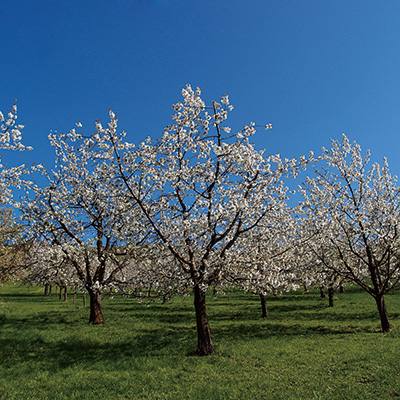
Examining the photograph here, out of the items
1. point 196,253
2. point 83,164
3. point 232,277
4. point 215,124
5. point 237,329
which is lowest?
point 237,329

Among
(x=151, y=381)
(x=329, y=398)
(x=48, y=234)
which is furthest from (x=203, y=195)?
(x=48, y=234)

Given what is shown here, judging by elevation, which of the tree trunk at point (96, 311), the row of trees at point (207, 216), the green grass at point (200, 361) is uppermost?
the row of trees at point (207, 216)

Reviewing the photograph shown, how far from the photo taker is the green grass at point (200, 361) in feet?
36.9

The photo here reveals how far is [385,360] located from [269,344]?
6015mm

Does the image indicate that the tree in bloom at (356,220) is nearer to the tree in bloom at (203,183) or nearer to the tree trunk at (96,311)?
the tree in bloom at (203,183)

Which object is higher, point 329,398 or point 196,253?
point 196,253

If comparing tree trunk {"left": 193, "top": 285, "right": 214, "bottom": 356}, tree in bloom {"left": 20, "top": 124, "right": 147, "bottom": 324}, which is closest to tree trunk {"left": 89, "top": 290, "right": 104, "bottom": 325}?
A: tree in bloom {"left": 20, "top": 124, "right": 147, "bottom": 324}

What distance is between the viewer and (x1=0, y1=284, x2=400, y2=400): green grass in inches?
443

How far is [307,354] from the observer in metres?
15.1

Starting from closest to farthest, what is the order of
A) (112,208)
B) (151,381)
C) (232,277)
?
1. (151,381)
2. (232,277)
3. (112,208)

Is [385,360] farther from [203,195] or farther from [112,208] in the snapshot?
[112,208]

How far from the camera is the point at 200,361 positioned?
47.1 feet

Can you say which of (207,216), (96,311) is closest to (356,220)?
(207,216)

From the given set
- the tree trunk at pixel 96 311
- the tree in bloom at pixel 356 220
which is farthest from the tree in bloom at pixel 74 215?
the tree in bloom at pixel 356 220
